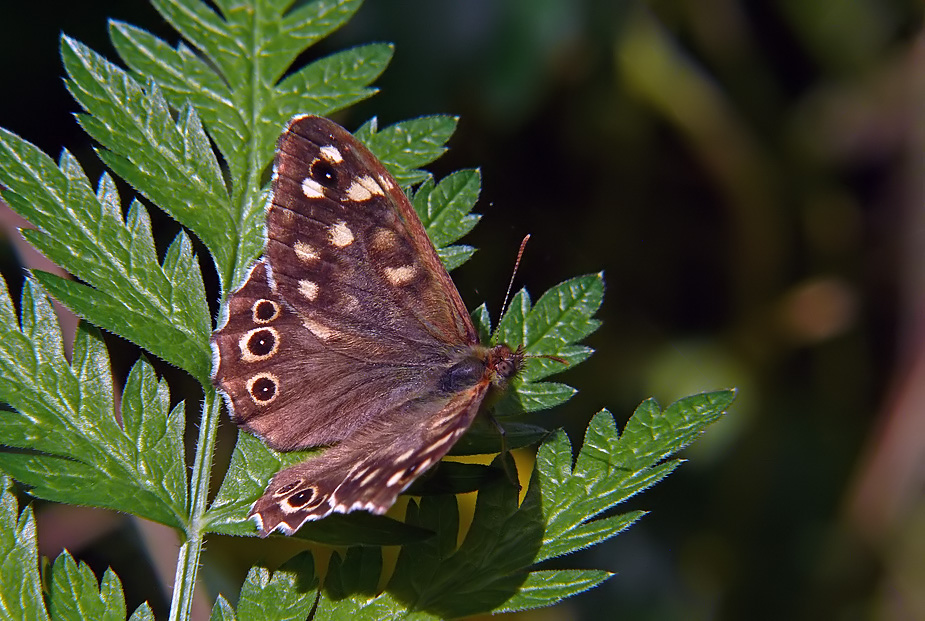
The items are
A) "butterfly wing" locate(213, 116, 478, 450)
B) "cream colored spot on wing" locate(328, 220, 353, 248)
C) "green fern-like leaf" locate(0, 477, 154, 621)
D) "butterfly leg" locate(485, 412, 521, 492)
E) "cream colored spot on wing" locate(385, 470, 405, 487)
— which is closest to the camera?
"cream colored spot on wing" locate(385, 470, 405, 487)

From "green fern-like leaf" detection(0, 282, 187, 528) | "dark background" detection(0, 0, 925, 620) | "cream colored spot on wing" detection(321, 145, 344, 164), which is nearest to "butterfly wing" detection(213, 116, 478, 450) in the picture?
"cream colored spot on wing" detection(321, 145, 344, 164)

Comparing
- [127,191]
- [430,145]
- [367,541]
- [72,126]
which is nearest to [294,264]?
[430,145]

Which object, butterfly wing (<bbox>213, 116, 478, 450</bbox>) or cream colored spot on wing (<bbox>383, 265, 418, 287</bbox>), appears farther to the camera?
cream colored spot on wing (<bbox>383, 265, 418, 287</bbox>)

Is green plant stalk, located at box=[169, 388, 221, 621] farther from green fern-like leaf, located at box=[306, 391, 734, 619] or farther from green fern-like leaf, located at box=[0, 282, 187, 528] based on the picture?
green fern-like leaf, located at box=[306, 391, 734, 619]

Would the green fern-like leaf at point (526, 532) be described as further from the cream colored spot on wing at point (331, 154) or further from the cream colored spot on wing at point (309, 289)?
the cream colored spot on wing at point (331, 154)

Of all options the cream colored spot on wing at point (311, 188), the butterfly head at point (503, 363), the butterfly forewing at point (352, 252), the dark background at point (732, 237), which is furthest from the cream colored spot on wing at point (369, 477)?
the dark background at point (732, 237)

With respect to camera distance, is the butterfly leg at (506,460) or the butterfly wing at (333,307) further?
the butterfly wing at (333,307)

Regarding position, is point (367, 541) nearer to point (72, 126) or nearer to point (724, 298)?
point (72, 126)

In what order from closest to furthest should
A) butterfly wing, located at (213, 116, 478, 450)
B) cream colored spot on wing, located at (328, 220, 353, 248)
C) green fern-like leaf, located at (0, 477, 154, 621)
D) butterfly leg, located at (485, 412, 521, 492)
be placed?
green fern-like leaf, located at (0, 477, 154, 621), butterfly leg, located at (485, 412, 521, 492), butterfly wing, located at (213, 116, 478, 450), cream colored spot on wing, located at (328, 220, 353, 248)
